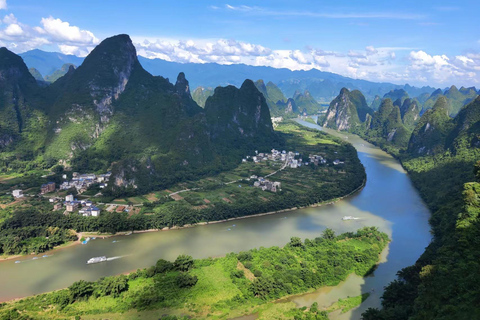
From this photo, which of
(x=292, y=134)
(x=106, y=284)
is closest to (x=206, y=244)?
(x=106, y=284)

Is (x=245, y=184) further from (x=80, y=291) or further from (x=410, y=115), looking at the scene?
(x=410, y=115)

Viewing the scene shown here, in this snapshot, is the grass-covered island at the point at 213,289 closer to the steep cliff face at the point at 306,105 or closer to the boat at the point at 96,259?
the boat at the point at 96,259

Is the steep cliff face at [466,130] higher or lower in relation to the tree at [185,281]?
higher

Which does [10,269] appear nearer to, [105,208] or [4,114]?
[105,208]

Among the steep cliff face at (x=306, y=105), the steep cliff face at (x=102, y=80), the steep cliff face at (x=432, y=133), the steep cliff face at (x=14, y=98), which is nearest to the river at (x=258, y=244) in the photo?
the steep cliff face at (x=432, y=133)

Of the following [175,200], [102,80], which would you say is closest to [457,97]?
[102,80]

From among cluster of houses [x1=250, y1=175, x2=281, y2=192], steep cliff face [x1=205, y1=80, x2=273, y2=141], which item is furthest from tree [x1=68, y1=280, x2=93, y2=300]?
steep cliff face [x1=205, y1=80, x2=273, y2=141]

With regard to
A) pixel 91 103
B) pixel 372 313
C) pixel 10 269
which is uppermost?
pixel 91 103

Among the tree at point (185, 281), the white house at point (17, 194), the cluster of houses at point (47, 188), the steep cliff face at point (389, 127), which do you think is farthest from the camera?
the steep cliff face at point (389, 127)
